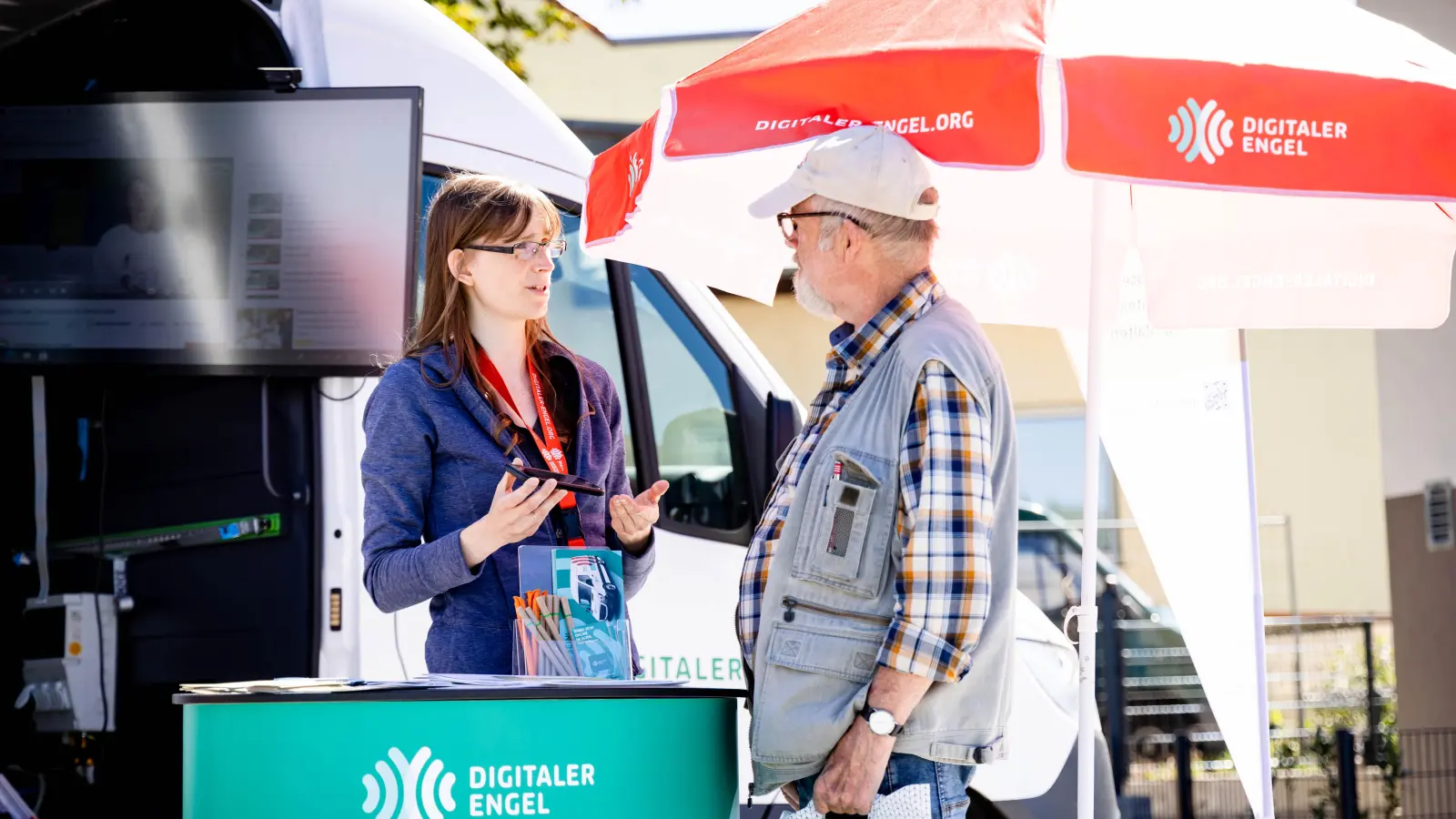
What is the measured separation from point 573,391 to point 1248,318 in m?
1.69

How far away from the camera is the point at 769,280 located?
4.01 metres

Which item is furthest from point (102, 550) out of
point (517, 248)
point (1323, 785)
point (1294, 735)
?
point (1294, 735)

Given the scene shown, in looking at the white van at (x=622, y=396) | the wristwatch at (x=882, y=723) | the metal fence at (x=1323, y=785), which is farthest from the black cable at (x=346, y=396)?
the metal fence at (x=1323, y=785)

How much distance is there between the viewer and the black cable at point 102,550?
4547 mm

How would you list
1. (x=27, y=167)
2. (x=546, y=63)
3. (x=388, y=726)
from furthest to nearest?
(x=546, y=63)
(x=27, y=167)
(x=388, y=726)

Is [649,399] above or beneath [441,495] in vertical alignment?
above

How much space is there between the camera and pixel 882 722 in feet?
8.47

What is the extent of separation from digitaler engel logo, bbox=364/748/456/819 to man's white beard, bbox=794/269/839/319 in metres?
1.05

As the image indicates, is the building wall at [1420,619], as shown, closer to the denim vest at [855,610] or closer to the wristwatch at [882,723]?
the denim vest at [855,610]

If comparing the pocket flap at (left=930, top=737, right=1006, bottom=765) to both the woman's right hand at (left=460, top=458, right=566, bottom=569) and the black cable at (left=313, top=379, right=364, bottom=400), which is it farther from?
the black cable at (left=313, top=379, right=364, bottom=400)

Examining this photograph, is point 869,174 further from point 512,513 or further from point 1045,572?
point 1045,572

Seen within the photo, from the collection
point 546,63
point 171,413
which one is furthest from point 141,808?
point 546,63

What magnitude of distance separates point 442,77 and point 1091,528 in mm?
2200

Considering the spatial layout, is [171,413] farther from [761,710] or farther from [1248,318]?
[1248,318]
